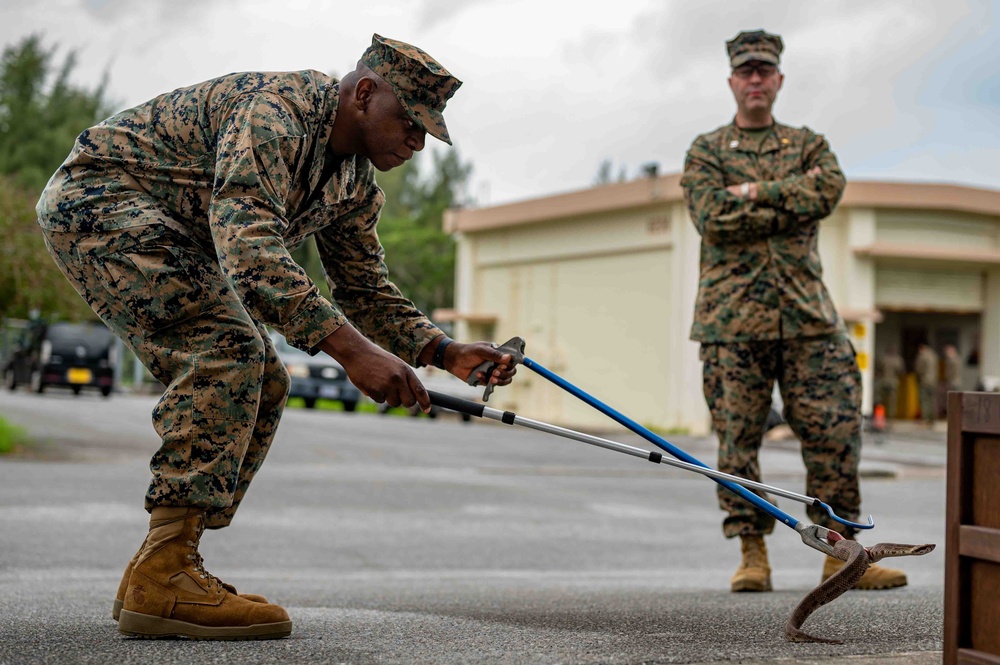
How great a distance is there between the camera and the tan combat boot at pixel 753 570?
4969 mm

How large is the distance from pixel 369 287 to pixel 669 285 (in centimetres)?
2310

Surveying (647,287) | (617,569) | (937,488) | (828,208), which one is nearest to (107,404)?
(647,287)

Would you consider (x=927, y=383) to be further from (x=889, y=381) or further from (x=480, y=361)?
(x=480, y=361)

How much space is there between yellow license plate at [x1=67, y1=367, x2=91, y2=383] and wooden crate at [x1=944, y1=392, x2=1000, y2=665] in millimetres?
26645

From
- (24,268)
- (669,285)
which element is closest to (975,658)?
(24,268)

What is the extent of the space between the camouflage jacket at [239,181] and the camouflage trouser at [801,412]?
165 cm

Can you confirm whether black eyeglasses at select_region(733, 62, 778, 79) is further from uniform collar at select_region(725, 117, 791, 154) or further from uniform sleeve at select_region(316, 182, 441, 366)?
uniform sleeve at select_region(316, 182, 441, 366)

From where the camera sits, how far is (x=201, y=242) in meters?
3.54

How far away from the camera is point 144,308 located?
132 inches

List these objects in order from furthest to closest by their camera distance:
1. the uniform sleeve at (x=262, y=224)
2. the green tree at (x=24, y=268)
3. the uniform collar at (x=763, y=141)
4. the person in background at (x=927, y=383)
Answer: the person in background at (x=927, y=383), the green tree at (x=24, y=268), the uniform collar at (x=763, y=141), the uniform sleeve at (x=262, y=224)

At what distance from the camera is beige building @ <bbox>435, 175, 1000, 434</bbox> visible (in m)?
26.4

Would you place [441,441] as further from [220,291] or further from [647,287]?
[220,291]

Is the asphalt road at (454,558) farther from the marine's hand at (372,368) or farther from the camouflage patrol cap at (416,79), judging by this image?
the camouflage patrol cap at (416,79)

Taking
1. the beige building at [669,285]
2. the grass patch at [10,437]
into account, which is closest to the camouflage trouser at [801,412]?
the grass patch at [10,437]
